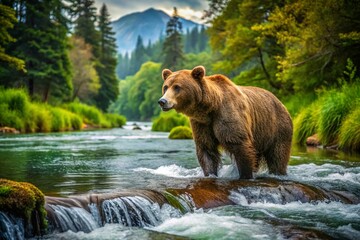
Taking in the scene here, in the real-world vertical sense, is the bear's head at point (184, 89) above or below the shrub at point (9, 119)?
above

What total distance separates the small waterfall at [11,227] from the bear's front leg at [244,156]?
10.3ft

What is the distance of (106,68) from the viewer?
169 feet

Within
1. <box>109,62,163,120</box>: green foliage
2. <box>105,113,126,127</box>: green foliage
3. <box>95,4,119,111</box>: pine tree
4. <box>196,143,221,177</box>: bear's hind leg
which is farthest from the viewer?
<box>109,62,163,120</box>: green foliage

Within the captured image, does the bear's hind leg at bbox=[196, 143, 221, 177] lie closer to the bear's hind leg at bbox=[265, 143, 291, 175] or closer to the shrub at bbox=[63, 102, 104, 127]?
the bear's hind leg at bbox=[265, 143, 291, 175]

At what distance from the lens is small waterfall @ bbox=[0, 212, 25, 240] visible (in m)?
3.42

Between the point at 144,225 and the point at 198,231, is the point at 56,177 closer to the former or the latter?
the point at 144,225

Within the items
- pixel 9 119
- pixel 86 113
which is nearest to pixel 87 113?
pixel 86 113

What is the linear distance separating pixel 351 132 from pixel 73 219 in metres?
8.44

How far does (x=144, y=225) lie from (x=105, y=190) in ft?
3.24

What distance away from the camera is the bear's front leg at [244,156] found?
19.2ft

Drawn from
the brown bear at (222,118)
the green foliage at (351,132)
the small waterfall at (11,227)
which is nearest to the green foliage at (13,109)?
the green foliage at (351,132)

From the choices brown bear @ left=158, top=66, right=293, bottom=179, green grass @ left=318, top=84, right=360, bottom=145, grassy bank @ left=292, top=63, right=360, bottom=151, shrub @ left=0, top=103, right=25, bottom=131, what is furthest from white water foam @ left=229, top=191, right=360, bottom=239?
shrub @ left=0, top=103, right=25, bottom=131

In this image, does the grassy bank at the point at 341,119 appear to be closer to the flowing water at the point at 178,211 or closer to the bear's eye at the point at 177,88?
the flowing water at the point at 178,211

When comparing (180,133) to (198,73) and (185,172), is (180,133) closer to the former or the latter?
(185,172)
